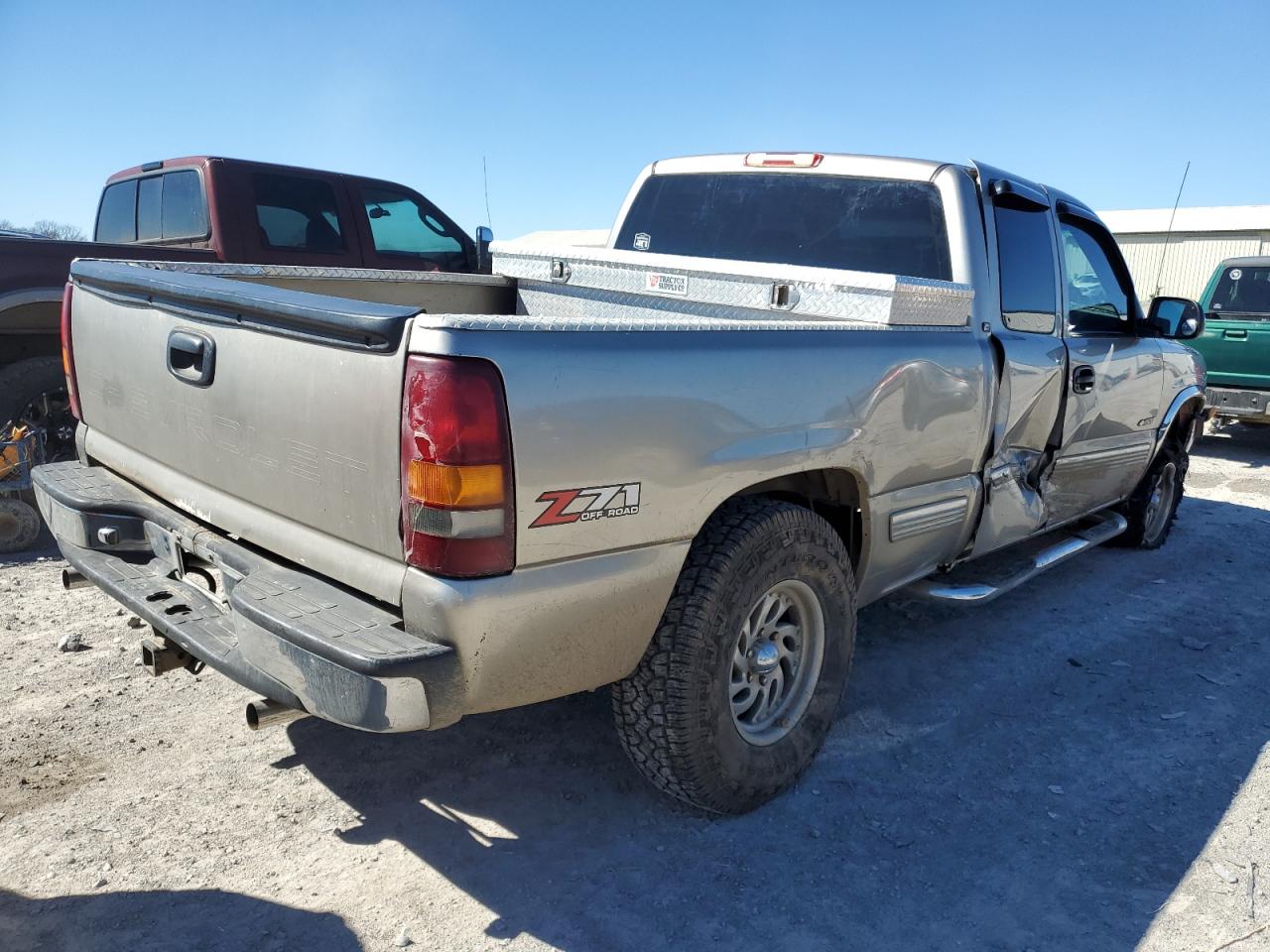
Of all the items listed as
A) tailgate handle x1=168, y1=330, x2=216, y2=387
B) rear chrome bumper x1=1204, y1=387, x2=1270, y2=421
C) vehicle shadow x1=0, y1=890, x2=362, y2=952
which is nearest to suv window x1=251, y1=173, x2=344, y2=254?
tailgate handle x1=168, y1=330, x2=216, y2=387

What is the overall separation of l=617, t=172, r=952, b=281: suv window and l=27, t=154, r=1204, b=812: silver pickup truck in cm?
2

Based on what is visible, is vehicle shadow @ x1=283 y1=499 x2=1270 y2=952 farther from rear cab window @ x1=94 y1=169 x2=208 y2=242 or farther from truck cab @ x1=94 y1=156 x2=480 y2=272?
rear cab window @ x1=94 y1=169 x2=208 y2=242

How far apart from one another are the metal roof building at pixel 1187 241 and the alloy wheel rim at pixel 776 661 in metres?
21.1

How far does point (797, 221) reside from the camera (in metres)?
3.95

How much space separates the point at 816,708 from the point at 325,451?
1.77 m

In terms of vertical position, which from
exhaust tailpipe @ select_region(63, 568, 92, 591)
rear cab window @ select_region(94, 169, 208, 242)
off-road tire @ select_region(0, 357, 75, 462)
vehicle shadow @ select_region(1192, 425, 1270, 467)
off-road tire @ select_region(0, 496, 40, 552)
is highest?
rear cab window @ select_region(94, 169, 208, 242)

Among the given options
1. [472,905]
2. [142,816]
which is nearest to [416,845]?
[472,905]

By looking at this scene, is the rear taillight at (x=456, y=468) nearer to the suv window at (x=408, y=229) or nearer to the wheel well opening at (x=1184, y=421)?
the wheel well opening at (x=1184, y=421)

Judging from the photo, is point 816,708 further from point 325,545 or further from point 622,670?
point 325,545

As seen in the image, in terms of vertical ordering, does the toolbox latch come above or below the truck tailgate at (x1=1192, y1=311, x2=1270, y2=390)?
above

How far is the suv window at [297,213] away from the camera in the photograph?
5.99m

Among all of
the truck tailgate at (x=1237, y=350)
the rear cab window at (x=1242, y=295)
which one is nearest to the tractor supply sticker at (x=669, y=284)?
the truck tailgate at (x=1237, y=350)

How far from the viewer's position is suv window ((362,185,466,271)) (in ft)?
21.8

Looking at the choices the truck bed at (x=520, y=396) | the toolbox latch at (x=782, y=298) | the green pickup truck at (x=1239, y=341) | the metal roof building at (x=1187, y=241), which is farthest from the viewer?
the metal roof building at (x=1187, y=241)
